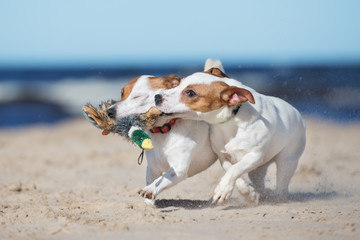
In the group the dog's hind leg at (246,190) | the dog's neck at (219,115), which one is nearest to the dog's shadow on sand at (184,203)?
the dog's hind leg at (246,190)

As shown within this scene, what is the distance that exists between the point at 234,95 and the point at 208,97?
201 millimetres

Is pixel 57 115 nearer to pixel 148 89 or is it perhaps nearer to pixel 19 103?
pixel 19 103

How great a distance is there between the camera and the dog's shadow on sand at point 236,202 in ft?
14.5

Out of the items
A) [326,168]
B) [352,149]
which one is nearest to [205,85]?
[326,168]

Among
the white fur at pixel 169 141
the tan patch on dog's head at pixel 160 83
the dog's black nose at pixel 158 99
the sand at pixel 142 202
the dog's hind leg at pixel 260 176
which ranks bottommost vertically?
the sand at pixel 142 202

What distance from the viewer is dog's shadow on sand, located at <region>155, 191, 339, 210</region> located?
441cm

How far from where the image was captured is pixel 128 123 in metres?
4.07

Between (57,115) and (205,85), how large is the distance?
13.5m

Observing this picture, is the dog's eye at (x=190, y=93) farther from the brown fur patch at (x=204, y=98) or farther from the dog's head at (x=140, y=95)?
the dog's head at (x=140, y=95)

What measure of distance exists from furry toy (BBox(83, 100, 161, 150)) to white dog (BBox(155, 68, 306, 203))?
0.20 metres

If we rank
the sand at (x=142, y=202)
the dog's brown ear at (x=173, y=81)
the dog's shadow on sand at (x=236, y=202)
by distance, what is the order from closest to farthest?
the sand at (x=142, y=202)
the dog's brown ear at (x=173, y=81)
the dog's shadow on sand at (x=236, y=202)

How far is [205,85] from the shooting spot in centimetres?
397

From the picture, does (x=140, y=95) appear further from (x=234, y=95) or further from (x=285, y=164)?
(x=285, y=164)

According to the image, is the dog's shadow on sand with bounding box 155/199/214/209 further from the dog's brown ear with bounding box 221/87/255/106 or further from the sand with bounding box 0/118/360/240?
the dog's brown ear with bounding box 221/87/255/106
